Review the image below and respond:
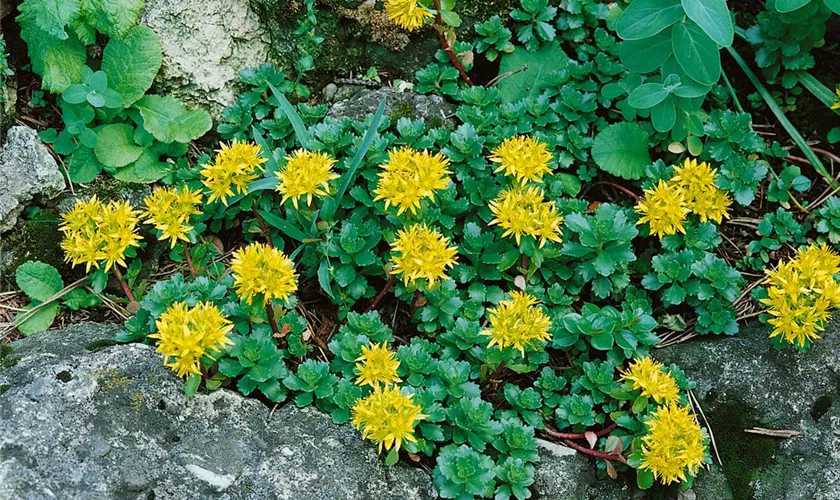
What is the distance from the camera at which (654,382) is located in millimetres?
2814

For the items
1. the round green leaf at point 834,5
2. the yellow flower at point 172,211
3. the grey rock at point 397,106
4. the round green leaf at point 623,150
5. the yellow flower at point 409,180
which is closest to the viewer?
the yellow flower at point 409,180

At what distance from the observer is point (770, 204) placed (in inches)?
150

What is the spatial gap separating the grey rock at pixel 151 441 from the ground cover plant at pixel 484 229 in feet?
0.32

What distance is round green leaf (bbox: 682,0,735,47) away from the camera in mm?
3039

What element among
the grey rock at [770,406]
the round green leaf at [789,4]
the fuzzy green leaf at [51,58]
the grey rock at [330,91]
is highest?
the fuzzy green leaf at [51,58]

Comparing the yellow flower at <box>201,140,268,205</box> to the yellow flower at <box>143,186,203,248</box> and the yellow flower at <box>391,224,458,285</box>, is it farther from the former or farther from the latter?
the yellow flower at <box>391,224,458,285</box>

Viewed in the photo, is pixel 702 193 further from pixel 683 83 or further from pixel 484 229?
pixel 484 229

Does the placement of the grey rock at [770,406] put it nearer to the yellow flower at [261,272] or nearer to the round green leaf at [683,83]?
the round green leaf at [683,83]

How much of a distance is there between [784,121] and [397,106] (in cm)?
195

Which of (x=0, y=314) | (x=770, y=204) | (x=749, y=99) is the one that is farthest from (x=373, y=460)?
(x=749, y=99)

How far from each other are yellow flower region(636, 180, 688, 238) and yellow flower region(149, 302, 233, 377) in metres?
1.83

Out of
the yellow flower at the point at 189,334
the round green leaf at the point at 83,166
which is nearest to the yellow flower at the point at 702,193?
the yellow flower at the point at 189,334

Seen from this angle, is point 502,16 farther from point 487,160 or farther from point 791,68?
→ point 791,68

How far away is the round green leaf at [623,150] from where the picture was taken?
3666mm
